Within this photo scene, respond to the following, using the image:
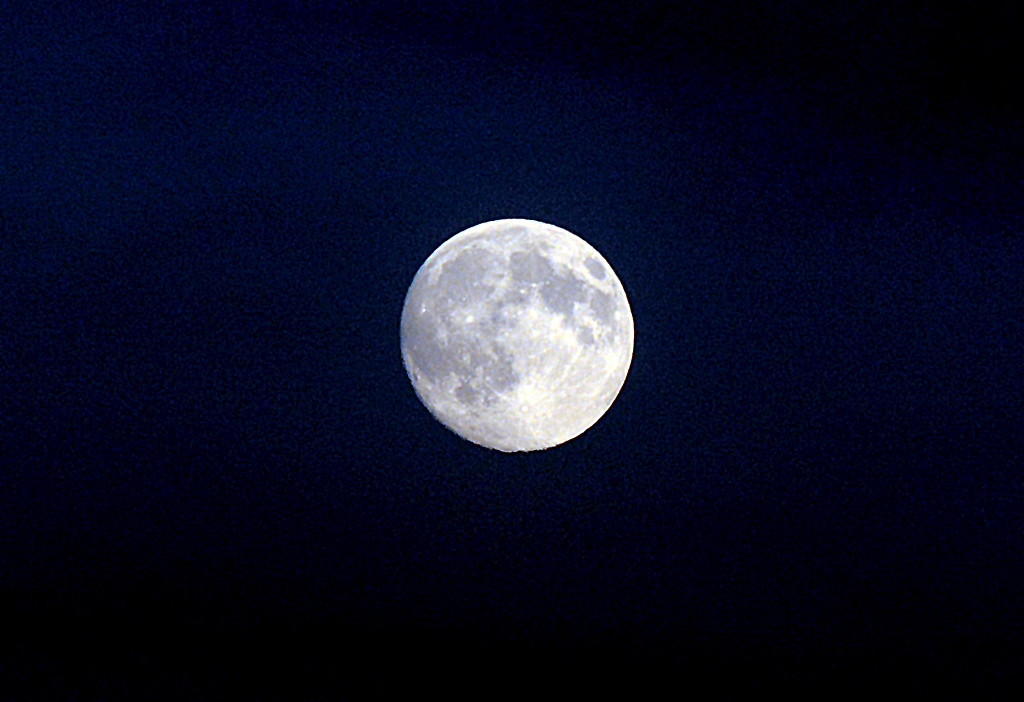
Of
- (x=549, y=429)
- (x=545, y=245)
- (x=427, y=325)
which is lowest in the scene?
(x=549, y=429)

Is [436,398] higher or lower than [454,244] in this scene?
lower

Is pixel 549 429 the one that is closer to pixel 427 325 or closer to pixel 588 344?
pixel 588 344

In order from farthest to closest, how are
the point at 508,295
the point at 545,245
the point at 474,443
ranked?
1. the point at 474,443
2. the point at 545,245
3. the point at 508,295

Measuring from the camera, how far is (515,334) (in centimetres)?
432

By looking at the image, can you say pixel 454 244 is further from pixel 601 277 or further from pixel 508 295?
pixel 601 277

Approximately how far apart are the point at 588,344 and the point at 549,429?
2.02 ft

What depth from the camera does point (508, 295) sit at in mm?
4340

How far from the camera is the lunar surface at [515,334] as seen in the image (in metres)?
4.37

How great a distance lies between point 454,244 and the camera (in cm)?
480

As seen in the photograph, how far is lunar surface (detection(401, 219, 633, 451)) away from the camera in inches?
172

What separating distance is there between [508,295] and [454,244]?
2.30 feet

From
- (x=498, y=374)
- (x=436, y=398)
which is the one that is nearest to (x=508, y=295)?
(x=498, y=374)

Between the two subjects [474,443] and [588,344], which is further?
[474,443]

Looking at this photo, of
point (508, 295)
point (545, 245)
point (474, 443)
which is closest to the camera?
point (508, 295)
